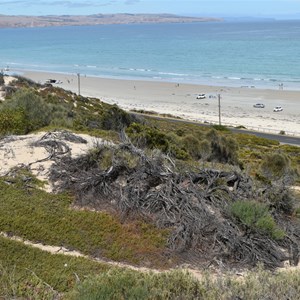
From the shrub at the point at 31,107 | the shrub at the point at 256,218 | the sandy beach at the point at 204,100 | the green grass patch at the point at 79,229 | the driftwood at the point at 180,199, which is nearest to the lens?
the green grass patch at the point at 79,229

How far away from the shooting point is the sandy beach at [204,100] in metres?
49.1

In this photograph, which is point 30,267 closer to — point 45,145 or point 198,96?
point 45,145

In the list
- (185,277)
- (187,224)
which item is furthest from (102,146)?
(185,277)

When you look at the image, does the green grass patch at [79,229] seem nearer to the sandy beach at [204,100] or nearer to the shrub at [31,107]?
the shrub at [31,107]

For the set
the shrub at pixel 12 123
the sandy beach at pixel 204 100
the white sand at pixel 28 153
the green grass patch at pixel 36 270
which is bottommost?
the sandy beach at pixel 204 100

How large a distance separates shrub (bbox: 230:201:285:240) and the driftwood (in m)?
0.17

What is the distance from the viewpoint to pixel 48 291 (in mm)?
7035

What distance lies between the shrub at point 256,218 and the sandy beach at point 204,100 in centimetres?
3305

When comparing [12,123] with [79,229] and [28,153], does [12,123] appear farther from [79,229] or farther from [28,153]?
[79,229]

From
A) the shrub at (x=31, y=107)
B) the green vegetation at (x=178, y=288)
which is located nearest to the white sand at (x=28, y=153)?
the shrub at (x=31, y=107)

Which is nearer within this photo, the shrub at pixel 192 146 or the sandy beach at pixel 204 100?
the shrub at pixel 192 146

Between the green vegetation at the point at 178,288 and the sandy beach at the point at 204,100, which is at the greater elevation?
the green vegetation at the point at 178,288

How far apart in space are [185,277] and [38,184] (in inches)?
231

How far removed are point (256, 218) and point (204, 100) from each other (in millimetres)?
52960
